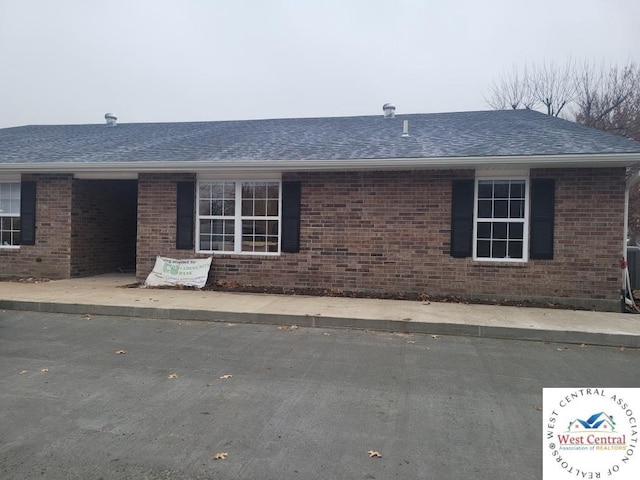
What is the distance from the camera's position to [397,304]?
8.91 meters

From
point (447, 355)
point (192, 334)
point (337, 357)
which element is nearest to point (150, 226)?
point (192, 334)

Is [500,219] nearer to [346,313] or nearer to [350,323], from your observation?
[346,313]

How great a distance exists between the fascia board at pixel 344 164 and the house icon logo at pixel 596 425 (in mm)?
7337

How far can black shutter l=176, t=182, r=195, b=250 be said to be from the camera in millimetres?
10789

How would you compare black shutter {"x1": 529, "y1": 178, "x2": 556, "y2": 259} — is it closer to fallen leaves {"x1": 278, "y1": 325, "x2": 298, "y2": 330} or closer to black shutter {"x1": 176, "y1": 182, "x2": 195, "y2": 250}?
fallen leaves {"x1": 278, "y1": 325, "x2": 298, "y2": 330}

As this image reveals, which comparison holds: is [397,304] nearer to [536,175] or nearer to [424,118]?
[536,175]

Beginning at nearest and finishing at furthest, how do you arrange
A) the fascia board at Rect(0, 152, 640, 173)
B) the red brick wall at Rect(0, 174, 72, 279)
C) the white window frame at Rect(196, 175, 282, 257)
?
the fascia board at Rect(0, 152, 640, 173) → the white window frame at Rect(196, 175, 282, 257) → the red brick wall at Rect(0, 174, 72, 279)

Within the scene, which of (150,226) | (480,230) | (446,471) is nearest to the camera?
(446,471)

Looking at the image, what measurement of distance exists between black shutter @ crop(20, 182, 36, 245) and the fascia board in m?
0.48

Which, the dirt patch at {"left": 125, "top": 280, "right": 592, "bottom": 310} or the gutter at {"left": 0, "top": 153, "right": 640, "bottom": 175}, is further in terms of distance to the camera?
the dirt patch at {"left": 125, "top": 280, "right": 592, "bottom": 310}

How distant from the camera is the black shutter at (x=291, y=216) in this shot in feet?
33.7

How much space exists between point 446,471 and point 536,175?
7533 millimetres

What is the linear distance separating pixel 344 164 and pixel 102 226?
7171mm

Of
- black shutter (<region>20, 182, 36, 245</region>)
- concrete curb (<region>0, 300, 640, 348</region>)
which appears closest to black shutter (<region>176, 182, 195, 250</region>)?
concrete curb (<region>0, 300, 640, 348</region>)
